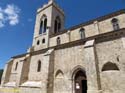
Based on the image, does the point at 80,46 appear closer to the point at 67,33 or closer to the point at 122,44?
the point at 122,44

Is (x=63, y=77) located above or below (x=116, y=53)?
below

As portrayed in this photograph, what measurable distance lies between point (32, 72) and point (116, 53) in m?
12.8

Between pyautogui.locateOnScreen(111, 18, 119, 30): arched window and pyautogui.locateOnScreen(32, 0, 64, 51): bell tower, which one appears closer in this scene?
pyautogui.locateOnScreen(111, 18, 119, 30): arched window

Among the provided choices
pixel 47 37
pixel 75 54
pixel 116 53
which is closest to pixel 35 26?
pixel 47 37

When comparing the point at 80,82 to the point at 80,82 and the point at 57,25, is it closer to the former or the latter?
the point at 80,82

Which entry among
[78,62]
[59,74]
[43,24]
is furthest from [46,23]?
[78,62]

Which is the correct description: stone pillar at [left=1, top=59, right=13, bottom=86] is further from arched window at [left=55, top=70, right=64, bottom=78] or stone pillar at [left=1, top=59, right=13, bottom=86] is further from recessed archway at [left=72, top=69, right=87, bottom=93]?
recessed archway at [left=72, top=69, right=87, bottom=93]

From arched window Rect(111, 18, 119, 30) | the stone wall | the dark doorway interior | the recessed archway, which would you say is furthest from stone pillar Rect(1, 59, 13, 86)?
arched window Rect(111, 18, 119, 30)

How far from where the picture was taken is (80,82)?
12555 millimetres

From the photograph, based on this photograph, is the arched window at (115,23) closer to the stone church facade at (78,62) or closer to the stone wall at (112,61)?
the stone church facade at (78,62)

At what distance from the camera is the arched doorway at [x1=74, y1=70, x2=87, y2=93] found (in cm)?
1226

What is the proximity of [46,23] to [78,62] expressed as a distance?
14977 millimetres

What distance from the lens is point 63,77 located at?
1306 cm

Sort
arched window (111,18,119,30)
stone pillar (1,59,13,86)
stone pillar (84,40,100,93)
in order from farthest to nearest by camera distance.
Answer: stone pillar (1,59,13,86) → arched window (111,18,119,30) → stone pillar (84,40,100,93)
